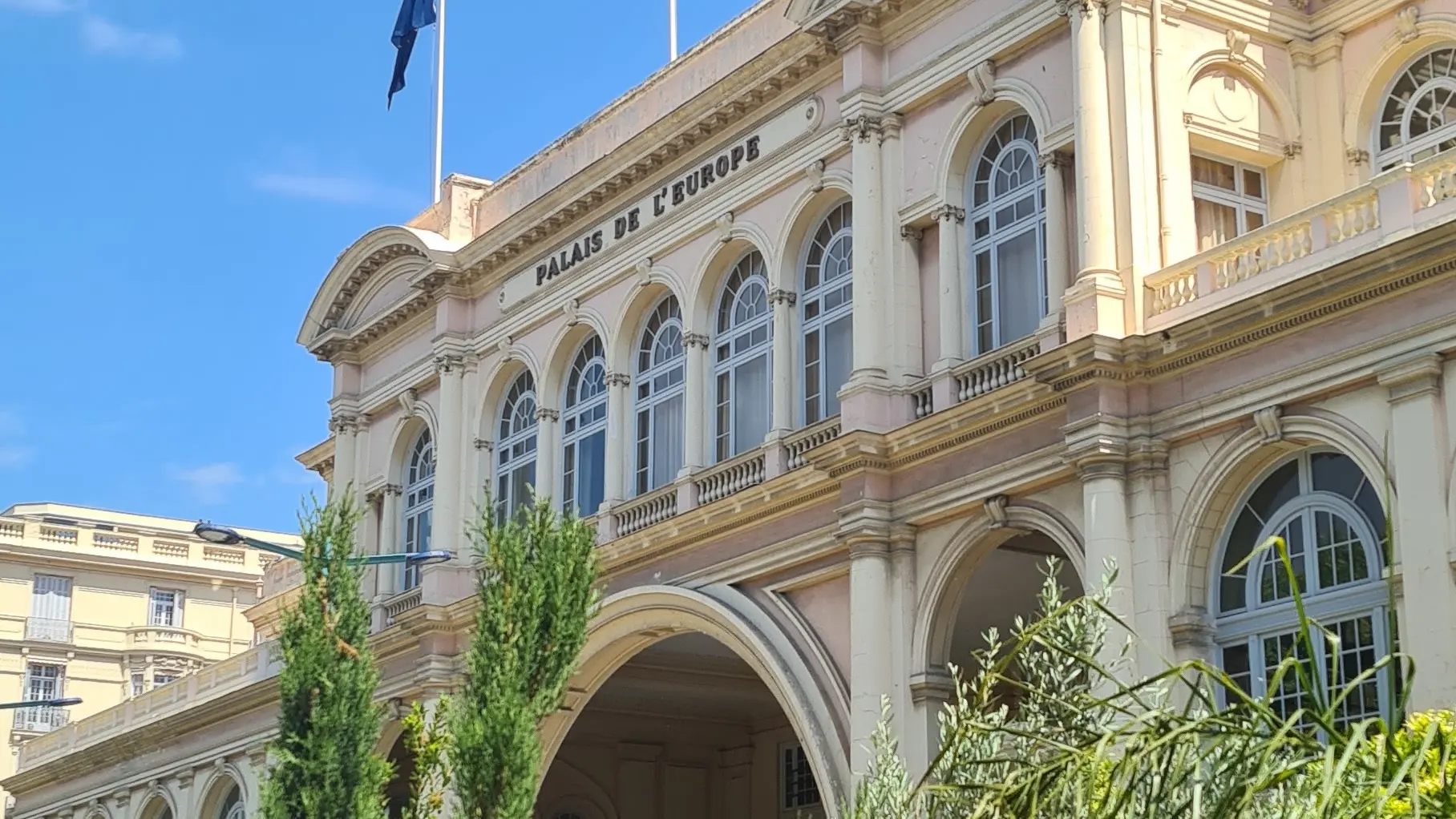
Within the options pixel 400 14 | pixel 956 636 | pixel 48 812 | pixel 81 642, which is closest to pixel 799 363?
pixel 956 636

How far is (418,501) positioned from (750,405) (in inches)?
408

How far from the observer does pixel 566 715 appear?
3450 centimetres

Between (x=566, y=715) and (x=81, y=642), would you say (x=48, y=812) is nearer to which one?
(x=81, y=642)

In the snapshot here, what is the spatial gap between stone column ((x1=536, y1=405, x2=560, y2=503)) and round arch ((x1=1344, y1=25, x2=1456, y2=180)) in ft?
46.5

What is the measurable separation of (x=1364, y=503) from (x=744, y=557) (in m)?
10.1

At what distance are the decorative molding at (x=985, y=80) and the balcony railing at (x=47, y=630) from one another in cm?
4737

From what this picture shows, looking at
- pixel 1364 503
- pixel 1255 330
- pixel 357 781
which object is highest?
pixel 1255 330

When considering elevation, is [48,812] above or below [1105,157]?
below

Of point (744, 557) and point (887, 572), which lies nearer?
point (887, 572)

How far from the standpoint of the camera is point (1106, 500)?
77.2 ft

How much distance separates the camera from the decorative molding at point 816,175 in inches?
1170

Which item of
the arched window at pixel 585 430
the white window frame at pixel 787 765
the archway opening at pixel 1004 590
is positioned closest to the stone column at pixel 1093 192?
the archway opening at pixel 1004 590

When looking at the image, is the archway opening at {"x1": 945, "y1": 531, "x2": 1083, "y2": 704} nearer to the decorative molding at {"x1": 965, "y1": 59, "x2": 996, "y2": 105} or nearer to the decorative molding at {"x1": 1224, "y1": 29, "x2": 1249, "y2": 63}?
the decorative molding at {"x1": 965, "y1": 59, "x2": 996, "y2": 105}

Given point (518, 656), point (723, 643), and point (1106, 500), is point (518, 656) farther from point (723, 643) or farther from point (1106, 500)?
point (723, 643)
